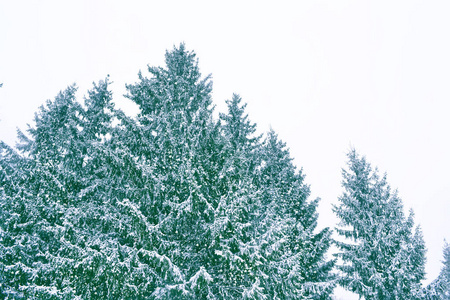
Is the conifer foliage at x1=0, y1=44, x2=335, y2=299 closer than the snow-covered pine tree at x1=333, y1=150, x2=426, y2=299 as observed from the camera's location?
Yes

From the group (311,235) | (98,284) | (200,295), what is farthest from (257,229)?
(311,235)

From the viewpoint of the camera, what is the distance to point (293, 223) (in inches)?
552

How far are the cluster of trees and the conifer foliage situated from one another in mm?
45

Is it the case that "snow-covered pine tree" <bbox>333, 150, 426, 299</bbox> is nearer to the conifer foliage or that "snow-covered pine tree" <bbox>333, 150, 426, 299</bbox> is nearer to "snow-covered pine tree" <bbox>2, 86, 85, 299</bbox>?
the conifer foliage

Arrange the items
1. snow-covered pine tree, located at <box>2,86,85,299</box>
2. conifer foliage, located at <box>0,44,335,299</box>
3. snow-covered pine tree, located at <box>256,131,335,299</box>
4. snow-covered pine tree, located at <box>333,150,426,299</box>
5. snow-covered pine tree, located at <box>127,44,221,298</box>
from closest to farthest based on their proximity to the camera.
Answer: conifer foliage, located at <box>0,44,335,299</box>
snow-covered pine tree, located at <box>127,44,221,298</box>
snow-covered pine tree, located at <box>256,131,335,299</box>
snow-covered pine tree, located at <box>2,86,85,299</box>
snow-covered pine tree, located at <box>333,150,426,299</box>

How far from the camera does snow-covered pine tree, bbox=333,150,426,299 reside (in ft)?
40.4

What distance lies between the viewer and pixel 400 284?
12016mm

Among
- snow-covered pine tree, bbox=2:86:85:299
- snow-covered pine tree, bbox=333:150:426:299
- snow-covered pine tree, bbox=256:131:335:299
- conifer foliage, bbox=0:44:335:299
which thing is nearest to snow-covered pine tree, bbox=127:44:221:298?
conifer foliage, bbox=0:44:335:299

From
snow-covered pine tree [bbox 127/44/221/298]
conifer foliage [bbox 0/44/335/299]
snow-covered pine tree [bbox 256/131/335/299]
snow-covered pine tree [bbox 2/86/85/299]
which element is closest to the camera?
conifer foliage [bbox 0/44/335/299]

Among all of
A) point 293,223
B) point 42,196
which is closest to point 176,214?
point 42,196

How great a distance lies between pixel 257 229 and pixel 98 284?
15.4 ft

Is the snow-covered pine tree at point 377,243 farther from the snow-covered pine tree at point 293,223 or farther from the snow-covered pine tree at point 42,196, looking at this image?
the snow-covered pine tree at point 42,196

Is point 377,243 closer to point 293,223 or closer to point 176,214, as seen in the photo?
point 293,223

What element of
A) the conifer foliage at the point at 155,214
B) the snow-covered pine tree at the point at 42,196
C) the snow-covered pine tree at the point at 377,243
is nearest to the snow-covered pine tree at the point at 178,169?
the conifer foliage at the point at 155,214
